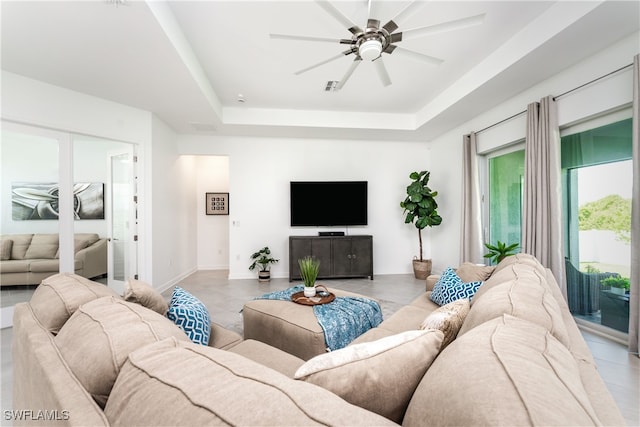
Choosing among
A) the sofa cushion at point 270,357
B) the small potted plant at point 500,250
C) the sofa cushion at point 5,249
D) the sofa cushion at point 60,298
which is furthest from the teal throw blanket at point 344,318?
the sofa cushion at point 5,249

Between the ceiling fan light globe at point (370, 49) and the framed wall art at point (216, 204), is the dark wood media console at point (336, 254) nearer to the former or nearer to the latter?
the framed wall art at point (216, 204)

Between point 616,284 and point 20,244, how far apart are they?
253 inches

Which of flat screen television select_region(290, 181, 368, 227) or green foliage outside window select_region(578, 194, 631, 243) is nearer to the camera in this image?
green foliage outside window select_region(578, 194, 631, 243)

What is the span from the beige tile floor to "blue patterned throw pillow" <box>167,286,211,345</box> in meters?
1.23

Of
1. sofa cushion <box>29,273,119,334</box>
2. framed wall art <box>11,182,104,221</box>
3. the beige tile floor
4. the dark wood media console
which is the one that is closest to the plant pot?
the beige tile floor

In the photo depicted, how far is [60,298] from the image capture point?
3.92 feet

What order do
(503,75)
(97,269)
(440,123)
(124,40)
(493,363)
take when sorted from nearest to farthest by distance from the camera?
(493,363), (124,40), (503,75), (97,269), (440,123)

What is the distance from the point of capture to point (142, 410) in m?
0.58

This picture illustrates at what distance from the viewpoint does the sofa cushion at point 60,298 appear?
3.72 feet

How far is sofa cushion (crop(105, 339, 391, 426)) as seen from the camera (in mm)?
505

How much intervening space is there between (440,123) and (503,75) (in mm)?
1617

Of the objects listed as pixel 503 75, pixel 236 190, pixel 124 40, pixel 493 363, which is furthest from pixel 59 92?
pixel 503 75

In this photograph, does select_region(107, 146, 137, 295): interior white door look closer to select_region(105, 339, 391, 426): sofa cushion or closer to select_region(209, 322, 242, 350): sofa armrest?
select_region(209, 322, 242, 350): sofa armrest

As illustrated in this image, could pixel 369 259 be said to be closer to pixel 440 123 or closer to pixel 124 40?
pixel 440 123
